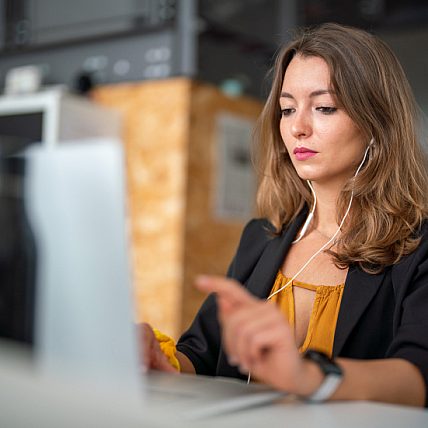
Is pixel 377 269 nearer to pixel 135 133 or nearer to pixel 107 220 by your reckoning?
pixel 107 220

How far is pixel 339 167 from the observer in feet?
4.98

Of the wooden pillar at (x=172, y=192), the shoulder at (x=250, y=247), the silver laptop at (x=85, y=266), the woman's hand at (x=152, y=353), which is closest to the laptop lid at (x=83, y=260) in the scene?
the silver laptop at (x=85, y=266)

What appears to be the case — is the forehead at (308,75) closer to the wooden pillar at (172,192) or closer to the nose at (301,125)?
the nose at (301,125)

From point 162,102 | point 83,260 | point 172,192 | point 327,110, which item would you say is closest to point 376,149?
point 327,110

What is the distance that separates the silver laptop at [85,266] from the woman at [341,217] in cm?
57

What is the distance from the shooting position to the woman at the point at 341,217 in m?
1.39

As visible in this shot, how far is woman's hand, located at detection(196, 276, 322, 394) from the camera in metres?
0.86

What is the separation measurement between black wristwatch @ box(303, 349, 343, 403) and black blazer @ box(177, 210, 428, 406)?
9.2 inches

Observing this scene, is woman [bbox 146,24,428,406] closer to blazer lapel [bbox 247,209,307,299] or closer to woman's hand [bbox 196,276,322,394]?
blazer lapel [bbox 247,209,307,299]

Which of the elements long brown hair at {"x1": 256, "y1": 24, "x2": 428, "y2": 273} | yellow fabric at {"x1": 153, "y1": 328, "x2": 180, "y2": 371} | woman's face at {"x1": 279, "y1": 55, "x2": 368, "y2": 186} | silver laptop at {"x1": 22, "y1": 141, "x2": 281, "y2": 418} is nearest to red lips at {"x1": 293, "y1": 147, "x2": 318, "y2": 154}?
woman's face at {"x1": 279, "y1": 55, "x2": 368, "y2": 186}

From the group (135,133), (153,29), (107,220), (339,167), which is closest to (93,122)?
(135,133)

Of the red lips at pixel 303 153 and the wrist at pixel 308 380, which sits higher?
the red lips at pixel 303 153

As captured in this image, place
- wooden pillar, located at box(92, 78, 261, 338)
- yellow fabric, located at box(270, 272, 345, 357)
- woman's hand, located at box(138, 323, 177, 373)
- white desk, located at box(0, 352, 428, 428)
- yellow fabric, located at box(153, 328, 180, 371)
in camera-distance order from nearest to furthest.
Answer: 1. white desk, located at box(0, 352, 428, 428)
2. woman's hand, located at box(138, 323, 177, 373)
3. yellow fabric, located at box(153, 328, 180, 371)
4. yellow fabric, located at box(270, 272, 345, 357)
5. wooden pillar, located at box(92, 78, 261, 338)

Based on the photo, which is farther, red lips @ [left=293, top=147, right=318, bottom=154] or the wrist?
red lips @ [left=293, top=147, right=318, bottom=154]
